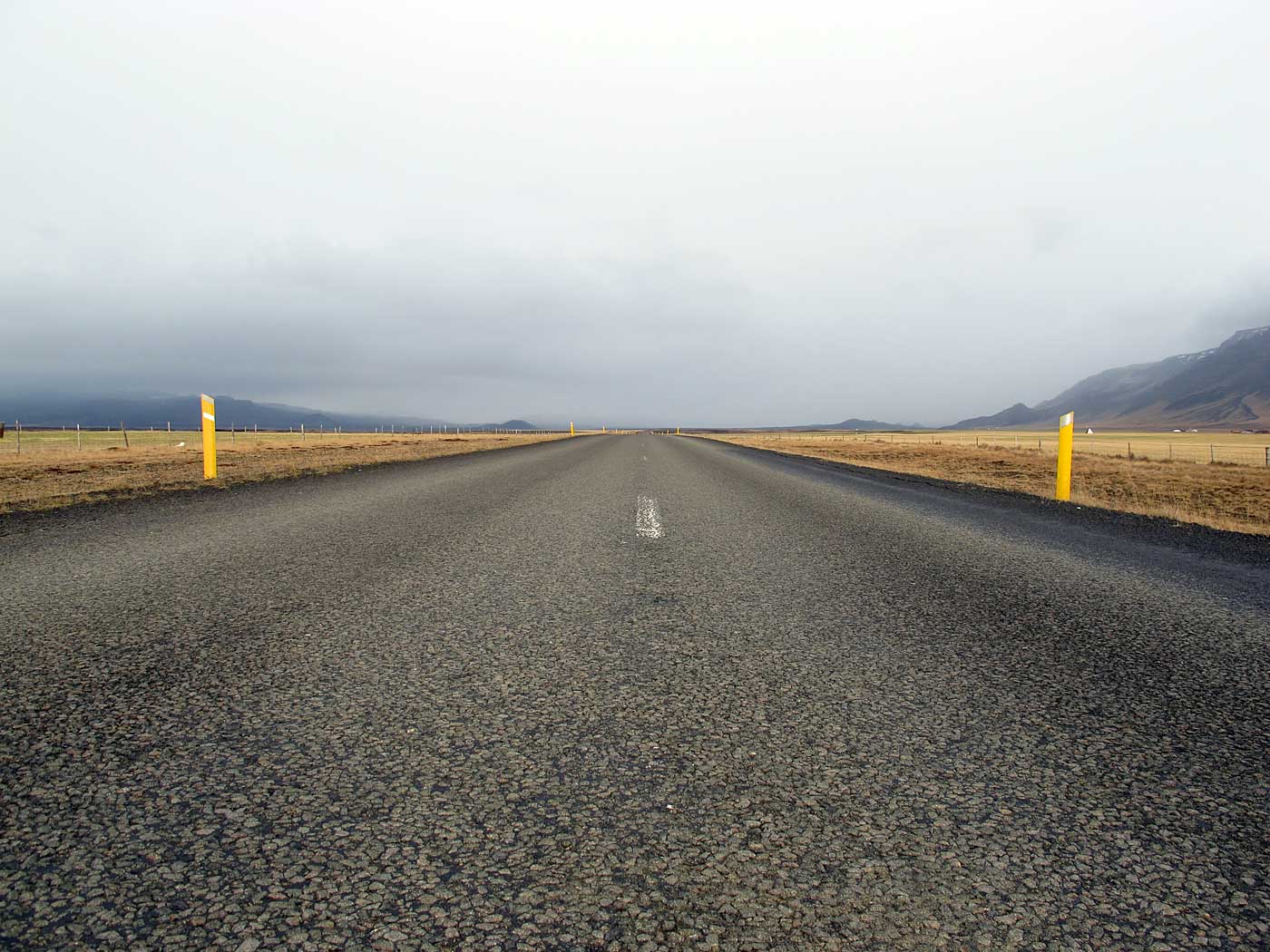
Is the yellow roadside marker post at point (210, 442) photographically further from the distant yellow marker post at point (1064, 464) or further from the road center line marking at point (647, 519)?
the distant yellow marker post at point (1064, 464)

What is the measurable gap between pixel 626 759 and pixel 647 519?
5960 millimetres

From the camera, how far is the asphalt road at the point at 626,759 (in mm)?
1526

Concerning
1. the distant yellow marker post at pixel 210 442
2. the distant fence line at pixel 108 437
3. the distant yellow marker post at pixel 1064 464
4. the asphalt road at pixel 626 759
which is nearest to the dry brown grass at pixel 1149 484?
the distant yellow marker post at pixel 1064 464

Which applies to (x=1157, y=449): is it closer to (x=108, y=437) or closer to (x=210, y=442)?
(x=210, y=442)

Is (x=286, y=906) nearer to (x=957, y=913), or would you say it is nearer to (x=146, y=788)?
(x=146, y=788)

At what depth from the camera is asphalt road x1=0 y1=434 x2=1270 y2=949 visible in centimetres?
153

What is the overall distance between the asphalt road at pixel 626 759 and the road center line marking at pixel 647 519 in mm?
1953

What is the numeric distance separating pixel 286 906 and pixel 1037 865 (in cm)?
189

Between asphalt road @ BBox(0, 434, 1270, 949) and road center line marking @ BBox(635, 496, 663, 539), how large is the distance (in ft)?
6.41

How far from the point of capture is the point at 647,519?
26.8ft

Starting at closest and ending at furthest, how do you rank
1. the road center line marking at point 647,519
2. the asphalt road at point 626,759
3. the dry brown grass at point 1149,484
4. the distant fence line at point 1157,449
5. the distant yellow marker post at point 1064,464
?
the asphalt road at point 626,759, the road center line marking at point 647,519, the dry brown grass at point 1149,484, the distant yellow marker post at point 1064,464, the distant fence line at point 1157,449

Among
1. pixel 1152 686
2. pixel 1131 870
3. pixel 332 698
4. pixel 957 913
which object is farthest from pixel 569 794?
pixel 1152 686

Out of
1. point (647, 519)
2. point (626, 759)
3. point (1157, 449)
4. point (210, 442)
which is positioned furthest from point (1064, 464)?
point (1157, 449)

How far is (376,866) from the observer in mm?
1660
